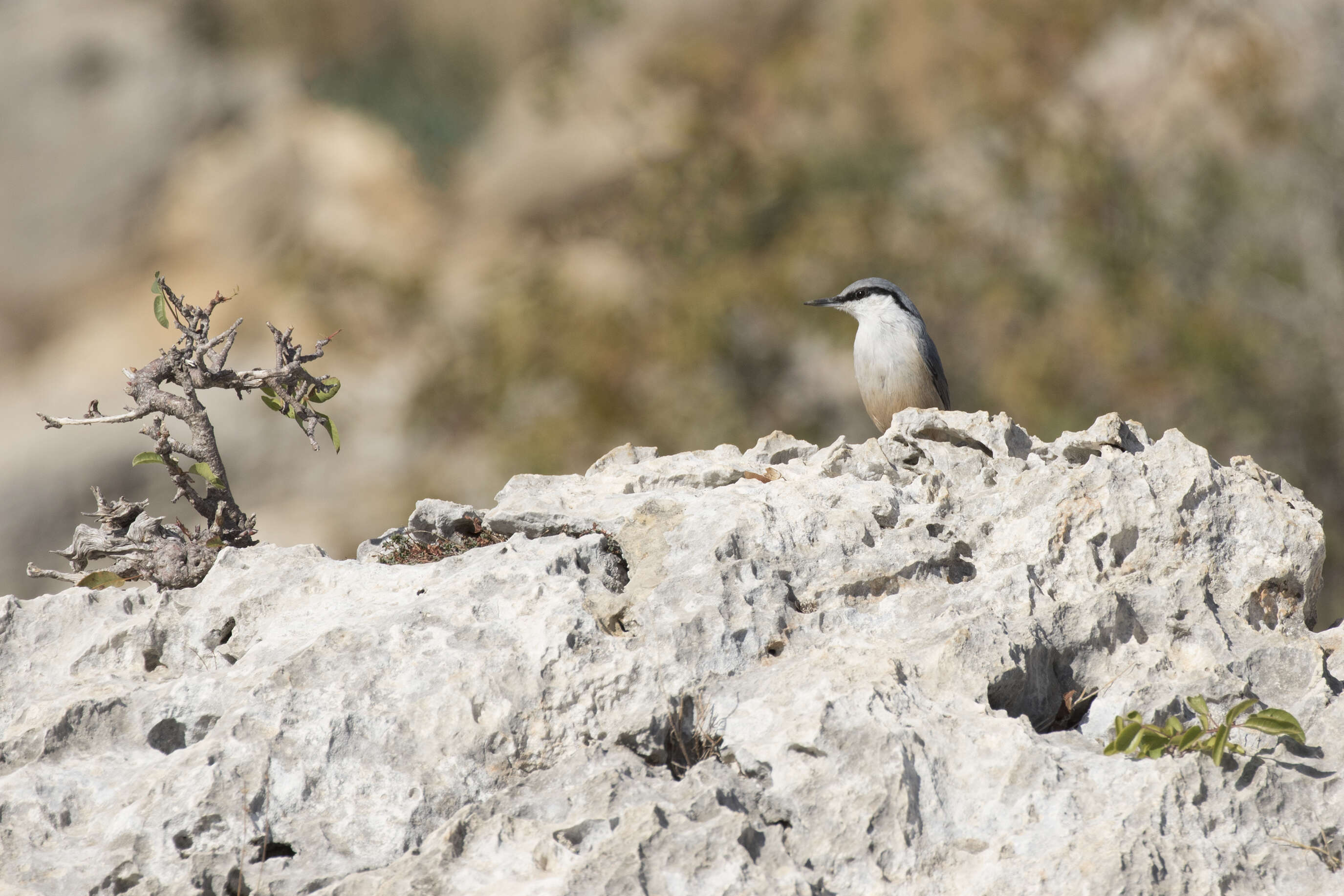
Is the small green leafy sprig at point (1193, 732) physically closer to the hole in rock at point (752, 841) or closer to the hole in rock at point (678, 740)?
the hole in rock at point (752, 841)

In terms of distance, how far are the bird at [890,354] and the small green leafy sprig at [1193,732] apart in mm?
4793

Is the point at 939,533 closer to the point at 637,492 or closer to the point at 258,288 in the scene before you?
the point at 637,492

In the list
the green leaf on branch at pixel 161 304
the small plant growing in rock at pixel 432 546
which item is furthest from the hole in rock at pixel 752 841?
the green leaf on branch at pixel 161 304

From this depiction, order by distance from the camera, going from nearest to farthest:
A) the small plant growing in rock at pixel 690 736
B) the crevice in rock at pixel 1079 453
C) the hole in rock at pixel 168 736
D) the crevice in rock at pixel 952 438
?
the small plant growing in rock at pixel 690 736 < the hole in rock at pixel 168 736 < the crevice in rock at pixel 1079 453 < the crevice in rock at pixel 952 438

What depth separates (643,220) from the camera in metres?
22.7

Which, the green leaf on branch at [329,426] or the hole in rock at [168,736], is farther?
the green leaf on branch at [329,426]

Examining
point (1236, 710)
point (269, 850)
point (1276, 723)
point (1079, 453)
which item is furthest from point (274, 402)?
point (1276, 723)

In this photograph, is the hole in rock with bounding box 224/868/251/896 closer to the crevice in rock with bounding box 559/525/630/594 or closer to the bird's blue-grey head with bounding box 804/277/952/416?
the crevice in rock with bounding box 559/525/630/594

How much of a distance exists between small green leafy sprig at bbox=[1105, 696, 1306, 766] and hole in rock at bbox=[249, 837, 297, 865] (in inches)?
116

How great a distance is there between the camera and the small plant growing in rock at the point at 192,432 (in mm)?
5449

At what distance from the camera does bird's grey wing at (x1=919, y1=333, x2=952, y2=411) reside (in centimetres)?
866

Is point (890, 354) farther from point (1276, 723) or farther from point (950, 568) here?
point (1276, 723)

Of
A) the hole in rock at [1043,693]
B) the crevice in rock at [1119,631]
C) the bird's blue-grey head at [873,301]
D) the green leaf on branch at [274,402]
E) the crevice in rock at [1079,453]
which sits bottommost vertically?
the hole in rock at [1043,693]

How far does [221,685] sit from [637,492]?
2.31 metres
